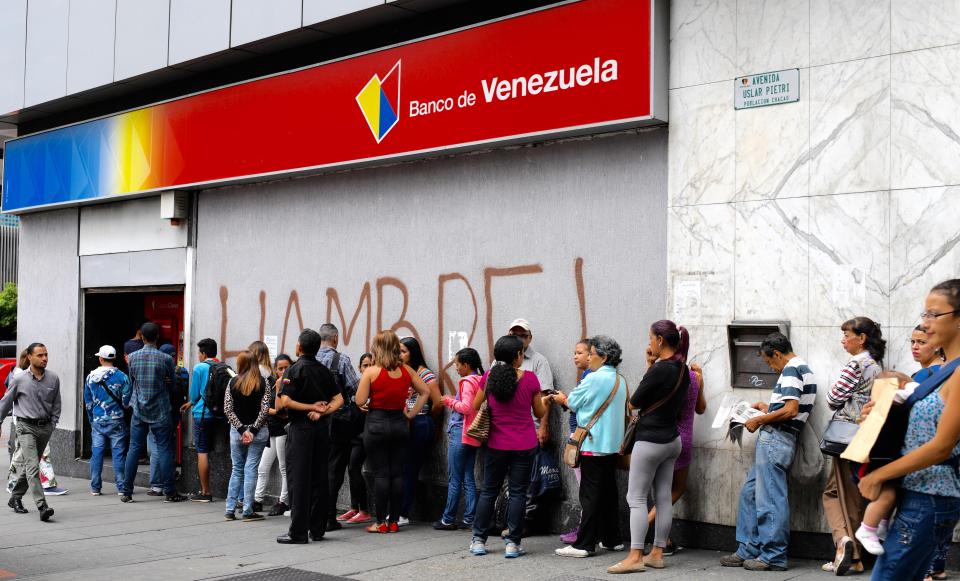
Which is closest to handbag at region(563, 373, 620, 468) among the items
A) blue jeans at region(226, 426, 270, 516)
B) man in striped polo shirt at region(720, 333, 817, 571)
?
man in striped polo shirt at region(720, 333, 817, 571)

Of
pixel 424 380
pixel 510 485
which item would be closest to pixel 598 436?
pixel 510 485

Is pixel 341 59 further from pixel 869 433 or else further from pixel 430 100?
pixel 869 433

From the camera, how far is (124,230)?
14.0m

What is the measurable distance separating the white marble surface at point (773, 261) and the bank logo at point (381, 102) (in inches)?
153

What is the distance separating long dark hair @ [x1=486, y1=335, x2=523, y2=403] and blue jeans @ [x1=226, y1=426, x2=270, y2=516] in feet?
10.9

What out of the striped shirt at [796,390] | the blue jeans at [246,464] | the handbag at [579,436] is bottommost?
the blue jeans at [246,464]

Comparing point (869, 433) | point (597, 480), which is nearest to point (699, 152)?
point (597, 480)

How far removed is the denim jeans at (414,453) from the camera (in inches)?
383

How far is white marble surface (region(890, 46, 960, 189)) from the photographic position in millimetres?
6926

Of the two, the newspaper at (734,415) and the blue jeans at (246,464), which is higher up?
the newspaper at (734,415)

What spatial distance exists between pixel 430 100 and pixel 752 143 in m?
3.38

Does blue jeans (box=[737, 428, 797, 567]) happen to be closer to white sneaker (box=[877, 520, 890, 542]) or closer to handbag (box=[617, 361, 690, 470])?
handbag (box=[617, 361, 690, 470])

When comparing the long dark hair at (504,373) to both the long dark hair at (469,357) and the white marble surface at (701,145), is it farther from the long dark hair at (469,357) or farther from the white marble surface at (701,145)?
the white marble surface at (701,145)

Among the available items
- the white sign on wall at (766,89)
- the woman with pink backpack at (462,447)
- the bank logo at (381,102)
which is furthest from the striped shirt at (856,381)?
Answer: the bank logo at (381,102)
